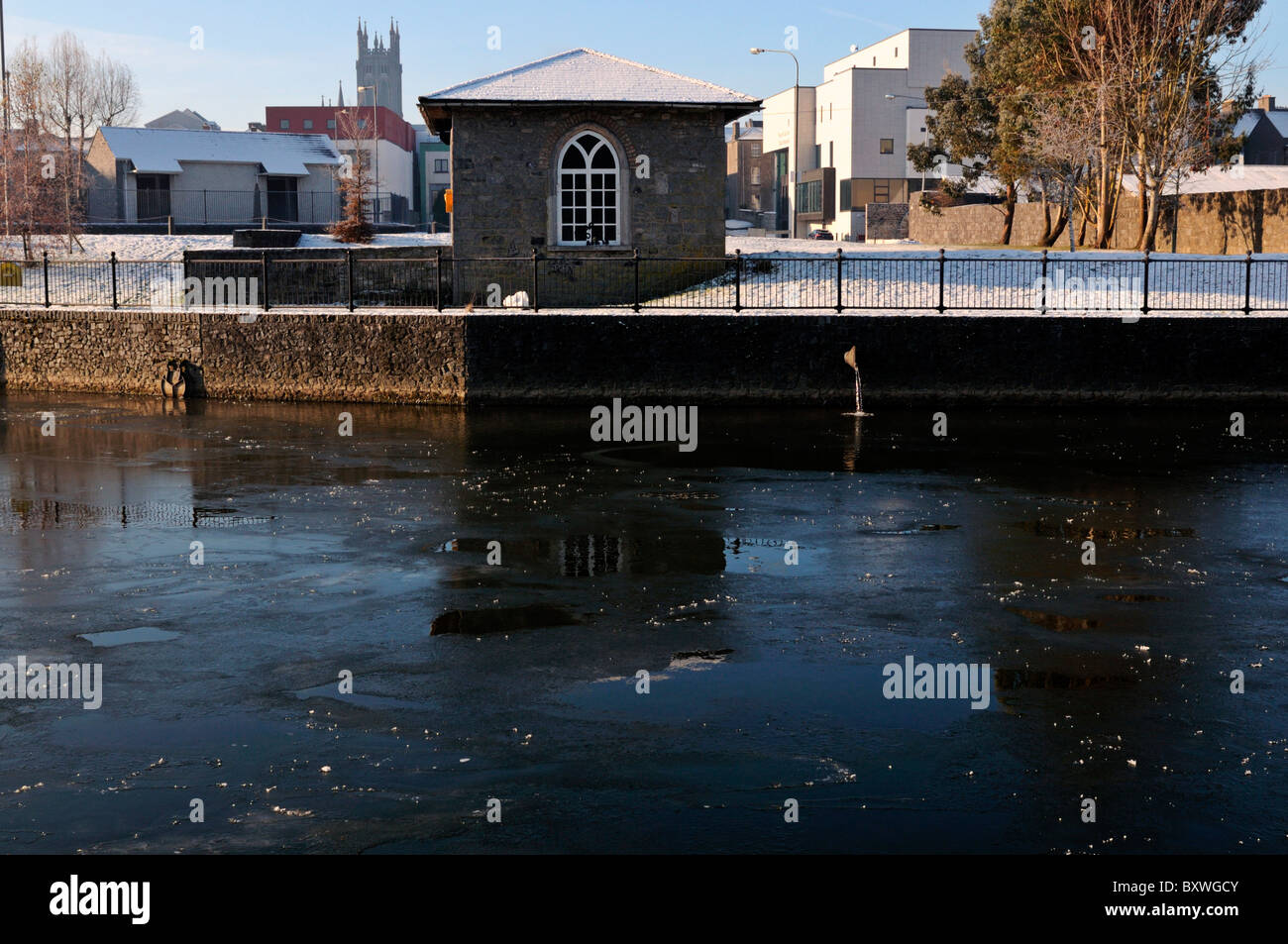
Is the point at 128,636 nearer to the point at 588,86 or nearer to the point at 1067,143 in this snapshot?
the point at 588,86

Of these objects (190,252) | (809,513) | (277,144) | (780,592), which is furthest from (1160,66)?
(277,144)

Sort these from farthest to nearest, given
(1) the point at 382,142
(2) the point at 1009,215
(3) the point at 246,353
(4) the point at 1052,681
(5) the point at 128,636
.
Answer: (1) the point at 382,142, (2) the point at 1009,215, (3) the point at 246,353, (5) the point at 128,636, (4) the point at 1052,681

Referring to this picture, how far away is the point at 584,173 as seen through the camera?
29969mm

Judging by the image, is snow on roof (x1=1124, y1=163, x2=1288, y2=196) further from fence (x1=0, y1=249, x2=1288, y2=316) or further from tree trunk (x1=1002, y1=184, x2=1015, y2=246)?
fence (x1=0, y1=249, x2=1288, y2=316)

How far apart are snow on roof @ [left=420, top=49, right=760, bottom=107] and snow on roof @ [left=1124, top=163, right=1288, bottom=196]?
2210 cm

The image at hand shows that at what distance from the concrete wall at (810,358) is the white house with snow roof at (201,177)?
3984 cm

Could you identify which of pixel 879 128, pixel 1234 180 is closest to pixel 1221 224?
pixel 1234 180

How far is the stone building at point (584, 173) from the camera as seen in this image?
29.5m

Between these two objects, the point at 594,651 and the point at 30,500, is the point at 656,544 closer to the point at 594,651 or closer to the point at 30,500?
the point at 594,651

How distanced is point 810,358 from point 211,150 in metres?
46.5

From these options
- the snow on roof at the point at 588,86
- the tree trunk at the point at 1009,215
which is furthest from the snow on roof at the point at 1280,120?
the snow on roof at the point at 588,86

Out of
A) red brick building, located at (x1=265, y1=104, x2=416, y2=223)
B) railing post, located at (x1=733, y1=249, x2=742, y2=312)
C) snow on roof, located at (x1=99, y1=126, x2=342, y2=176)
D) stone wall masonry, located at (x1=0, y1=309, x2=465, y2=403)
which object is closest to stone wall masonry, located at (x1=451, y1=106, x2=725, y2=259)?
railing post, located at (x1=733, y1=249, x2=742, y2=312)

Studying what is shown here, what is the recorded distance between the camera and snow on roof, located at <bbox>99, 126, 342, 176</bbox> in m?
59.4

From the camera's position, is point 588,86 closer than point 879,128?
Yes
